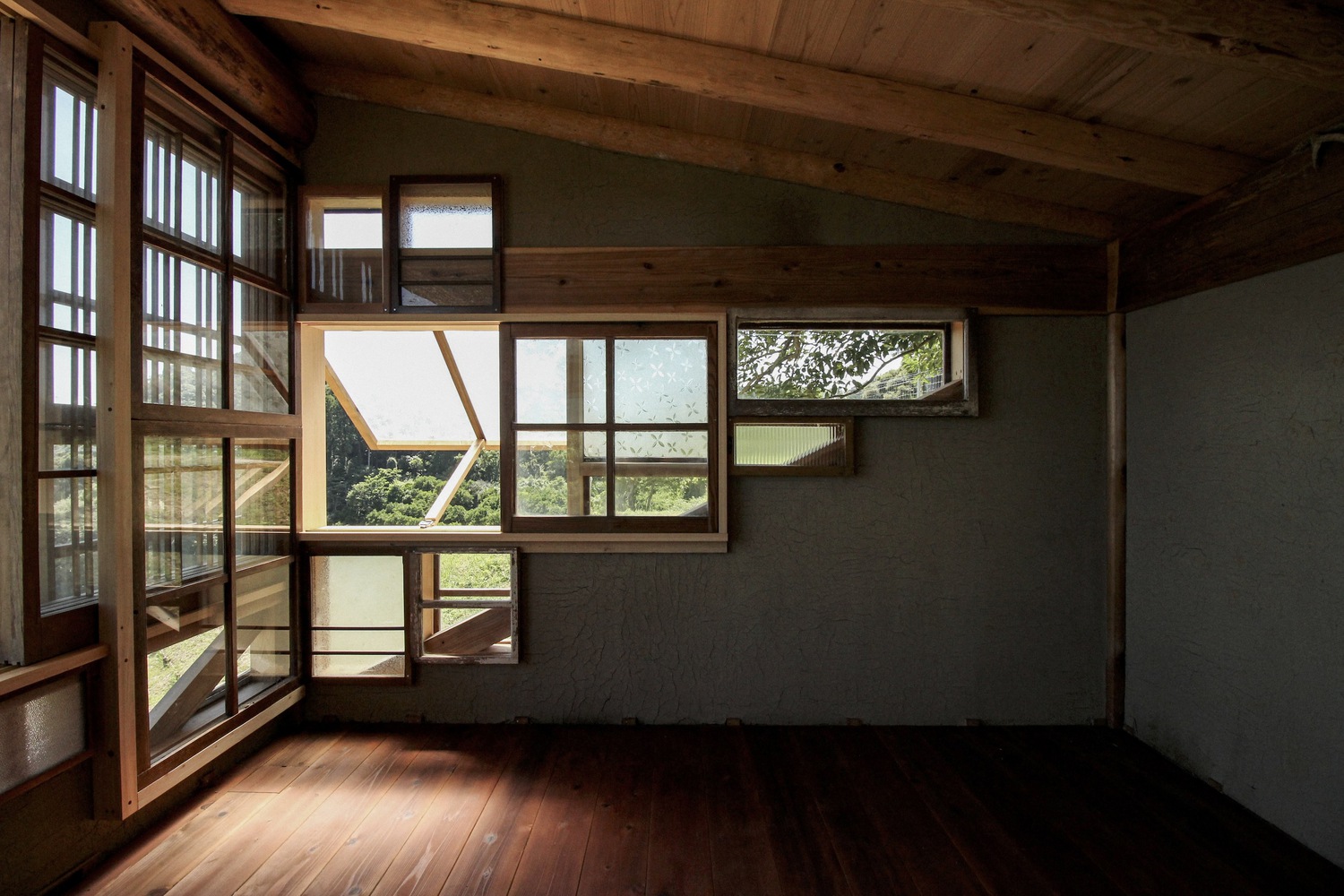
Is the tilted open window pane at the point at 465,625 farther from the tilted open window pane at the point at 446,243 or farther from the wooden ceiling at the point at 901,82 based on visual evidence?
the wooden ceiling at the point at 901,82

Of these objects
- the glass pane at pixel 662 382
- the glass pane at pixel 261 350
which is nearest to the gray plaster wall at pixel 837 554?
the glass pane at pixel 662 382

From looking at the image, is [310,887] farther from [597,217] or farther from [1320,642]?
[1320,642]

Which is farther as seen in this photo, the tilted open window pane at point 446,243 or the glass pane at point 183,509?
the tilted open window pane at point 446,243

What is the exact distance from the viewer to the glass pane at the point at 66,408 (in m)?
1.73

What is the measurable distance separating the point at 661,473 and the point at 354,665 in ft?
5.30

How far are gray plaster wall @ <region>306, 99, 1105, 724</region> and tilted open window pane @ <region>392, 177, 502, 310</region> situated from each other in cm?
9

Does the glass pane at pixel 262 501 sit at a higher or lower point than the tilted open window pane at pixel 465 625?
higher

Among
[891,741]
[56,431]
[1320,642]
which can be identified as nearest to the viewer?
[56,431]

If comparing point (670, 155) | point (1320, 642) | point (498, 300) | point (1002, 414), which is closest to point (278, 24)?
point (498, 300)

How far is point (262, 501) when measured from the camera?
2.56 m

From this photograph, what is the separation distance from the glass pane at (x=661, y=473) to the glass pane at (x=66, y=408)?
68.1 inches

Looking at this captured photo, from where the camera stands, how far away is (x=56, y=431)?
1.76m

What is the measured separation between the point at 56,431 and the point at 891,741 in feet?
9.99

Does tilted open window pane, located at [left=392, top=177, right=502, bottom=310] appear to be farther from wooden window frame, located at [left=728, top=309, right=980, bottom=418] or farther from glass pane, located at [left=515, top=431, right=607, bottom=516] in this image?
wooden window frame, located at [left=728, top=309, right=980, bottom=418]
